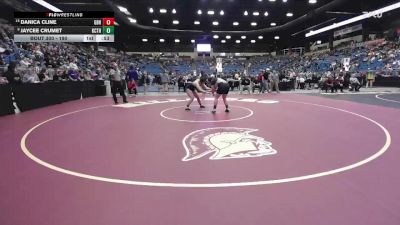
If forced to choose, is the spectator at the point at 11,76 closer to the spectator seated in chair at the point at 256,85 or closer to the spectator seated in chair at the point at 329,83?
the spectator seated in chair at the point at 256,85

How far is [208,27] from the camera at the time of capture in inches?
1693

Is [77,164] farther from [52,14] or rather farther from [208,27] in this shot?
[208,27]

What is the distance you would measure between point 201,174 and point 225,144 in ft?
6.00

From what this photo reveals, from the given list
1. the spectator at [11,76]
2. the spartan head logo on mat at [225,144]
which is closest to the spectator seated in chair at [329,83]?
the spartan head logo on mat at [225,144]

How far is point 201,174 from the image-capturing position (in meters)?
4.42

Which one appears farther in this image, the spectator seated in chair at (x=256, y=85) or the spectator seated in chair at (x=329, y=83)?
A: the spectator seated in chair at (x=256, y=85)

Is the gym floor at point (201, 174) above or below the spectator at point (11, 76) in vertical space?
below

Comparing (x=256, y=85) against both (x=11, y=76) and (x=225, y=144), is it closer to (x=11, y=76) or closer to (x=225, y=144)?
(x=11, y=76)

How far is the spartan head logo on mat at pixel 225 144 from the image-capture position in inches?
215

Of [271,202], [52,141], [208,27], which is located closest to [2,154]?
[52,141]
